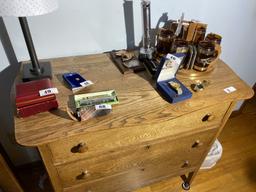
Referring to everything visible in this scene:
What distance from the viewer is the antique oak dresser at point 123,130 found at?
75 cm

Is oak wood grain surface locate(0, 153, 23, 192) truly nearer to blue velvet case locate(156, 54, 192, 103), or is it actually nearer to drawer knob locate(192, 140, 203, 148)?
blue velvet case locate(156, 54, 192, 103)

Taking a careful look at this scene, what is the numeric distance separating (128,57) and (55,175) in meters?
0.63

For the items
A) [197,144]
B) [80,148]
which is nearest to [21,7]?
[80,148]

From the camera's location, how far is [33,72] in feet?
2.99

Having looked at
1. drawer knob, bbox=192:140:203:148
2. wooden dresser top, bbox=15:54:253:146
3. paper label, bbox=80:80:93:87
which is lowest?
drawer knob, bbox=192:140:203:148

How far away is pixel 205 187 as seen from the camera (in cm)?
147

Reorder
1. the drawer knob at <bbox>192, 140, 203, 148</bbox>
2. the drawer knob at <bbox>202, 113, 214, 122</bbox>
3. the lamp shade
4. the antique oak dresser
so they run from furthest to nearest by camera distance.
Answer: the drawer knob at <bbox>192, 140, 203, 148</bbox> → the drawer knob at <bbox>202, 113, 214, 122</bbox> → the antique oak dresser → the lamp shade

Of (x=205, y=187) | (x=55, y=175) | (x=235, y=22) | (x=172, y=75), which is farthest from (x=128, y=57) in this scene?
(x=205, y=187)

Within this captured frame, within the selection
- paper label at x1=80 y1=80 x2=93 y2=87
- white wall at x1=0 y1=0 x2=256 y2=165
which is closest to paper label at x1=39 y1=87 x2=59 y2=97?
paper label at x1=80 y1=80 x2=93 y2=87

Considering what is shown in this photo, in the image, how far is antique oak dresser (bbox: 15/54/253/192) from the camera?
75 cm

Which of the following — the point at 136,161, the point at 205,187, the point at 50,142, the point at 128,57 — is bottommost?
the point at 205,187

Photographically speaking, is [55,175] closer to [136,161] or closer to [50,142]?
[50,142]

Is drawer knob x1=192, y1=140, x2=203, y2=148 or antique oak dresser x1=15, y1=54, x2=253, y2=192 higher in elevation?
antique oak dresser x1=15, y1=54, x2=253, y2=192

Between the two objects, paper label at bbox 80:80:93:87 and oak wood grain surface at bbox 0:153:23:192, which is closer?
paper label at bbox 80:80:93:87
